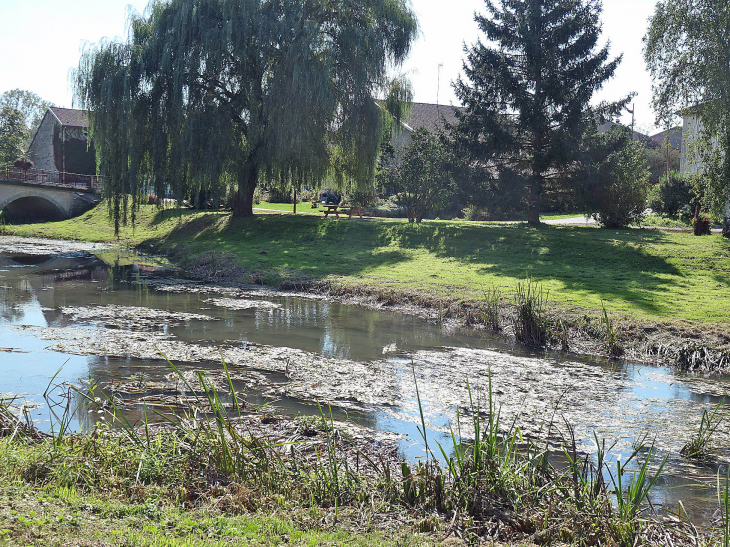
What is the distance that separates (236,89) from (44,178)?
20.3 meters

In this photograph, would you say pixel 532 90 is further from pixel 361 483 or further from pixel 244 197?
pixel 361 483

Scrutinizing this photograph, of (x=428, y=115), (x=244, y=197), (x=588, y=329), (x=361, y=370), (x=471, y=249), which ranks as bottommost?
(x=361, y=370)

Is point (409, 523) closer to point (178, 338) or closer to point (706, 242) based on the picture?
point (178, 338)

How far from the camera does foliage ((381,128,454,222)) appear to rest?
26.8 metres

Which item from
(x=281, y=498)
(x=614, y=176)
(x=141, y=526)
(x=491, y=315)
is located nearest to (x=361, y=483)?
(x=281, y=498)

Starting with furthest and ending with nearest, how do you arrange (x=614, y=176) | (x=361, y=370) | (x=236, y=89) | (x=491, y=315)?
1. (x=236, y=89)
2. (x=614, y=176)
3. (x=491, y=315)
4. (x=361, y=370)

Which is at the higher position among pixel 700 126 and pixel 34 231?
pixel 700 126

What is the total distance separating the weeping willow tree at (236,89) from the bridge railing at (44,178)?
12.5 metres

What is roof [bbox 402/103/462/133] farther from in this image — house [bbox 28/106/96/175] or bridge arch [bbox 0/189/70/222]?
house [bbox 28/106/96/175]

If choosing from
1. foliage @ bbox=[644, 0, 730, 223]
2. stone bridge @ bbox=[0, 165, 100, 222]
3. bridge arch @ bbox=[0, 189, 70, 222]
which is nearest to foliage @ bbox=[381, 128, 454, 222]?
foliage @ bbox=[644, 0, 730, 223]

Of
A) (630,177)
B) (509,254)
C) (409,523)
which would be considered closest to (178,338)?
(409,523)

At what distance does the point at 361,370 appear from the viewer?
8.98 metres

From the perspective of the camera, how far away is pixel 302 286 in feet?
56.4

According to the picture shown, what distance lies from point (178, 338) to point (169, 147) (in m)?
16.7
